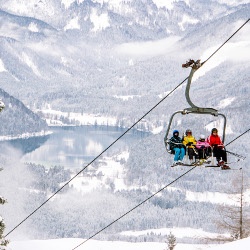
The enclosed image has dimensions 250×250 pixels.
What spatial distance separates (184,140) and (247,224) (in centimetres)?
1802

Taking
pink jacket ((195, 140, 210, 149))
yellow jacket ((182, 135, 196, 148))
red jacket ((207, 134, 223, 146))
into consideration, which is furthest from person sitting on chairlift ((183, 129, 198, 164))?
red jacket ((207, 134, 223, 146))

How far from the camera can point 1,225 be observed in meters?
22.1

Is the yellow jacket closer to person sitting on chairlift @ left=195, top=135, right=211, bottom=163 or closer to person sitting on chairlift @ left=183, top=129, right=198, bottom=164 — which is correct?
person sitting on chairlift @ left=183, top=129, right=198, bottom=164

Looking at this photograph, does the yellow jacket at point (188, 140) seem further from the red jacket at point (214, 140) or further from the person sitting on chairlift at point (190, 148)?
the red jacket at point (214, 140)

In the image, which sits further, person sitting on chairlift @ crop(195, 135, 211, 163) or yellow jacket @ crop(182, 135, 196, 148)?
yellow jacket @ crop(182, 135, 196, 148)

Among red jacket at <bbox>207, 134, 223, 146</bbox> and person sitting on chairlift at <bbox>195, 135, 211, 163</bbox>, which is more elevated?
red jacket at <bbox>207, 134, 223, 146</bbox>

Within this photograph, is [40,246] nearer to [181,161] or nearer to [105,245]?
[105,245]

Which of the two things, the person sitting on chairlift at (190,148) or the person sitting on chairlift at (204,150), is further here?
the person sitting on chairlift at (190,148)

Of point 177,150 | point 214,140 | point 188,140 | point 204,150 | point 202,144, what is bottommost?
point 204,150

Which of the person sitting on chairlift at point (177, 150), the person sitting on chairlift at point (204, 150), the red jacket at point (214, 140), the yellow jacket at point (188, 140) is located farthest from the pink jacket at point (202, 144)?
the person sitting on chairlift at point (177, 150)

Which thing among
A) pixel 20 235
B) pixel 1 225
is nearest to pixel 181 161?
pixel 1 225

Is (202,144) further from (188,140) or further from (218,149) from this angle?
(188,140)

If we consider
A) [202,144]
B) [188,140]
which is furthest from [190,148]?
[188,140]

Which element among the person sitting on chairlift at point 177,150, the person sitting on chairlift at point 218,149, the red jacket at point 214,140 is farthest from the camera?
the person sitting on chairlift at point 177,150
